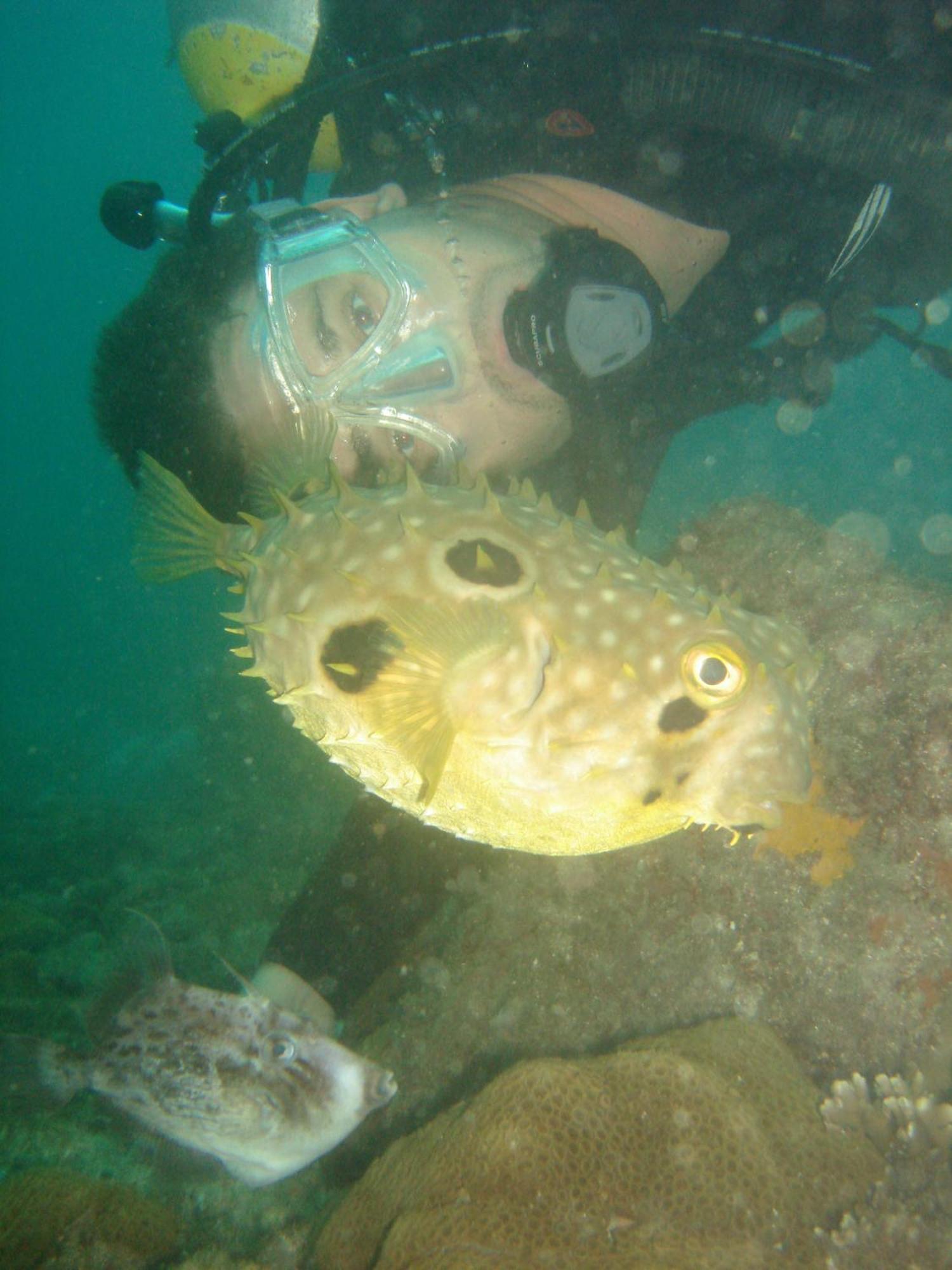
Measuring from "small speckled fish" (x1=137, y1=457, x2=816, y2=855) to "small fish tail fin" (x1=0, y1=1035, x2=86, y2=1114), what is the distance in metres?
2.93

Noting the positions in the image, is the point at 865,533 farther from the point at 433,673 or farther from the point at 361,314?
the point at 433,673

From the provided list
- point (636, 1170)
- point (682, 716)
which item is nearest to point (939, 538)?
Result: point (636, 1170)

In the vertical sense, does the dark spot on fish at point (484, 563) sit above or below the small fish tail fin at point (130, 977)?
above

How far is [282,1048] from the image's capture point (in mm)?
3545

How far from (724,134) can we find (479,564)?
3.40 meters

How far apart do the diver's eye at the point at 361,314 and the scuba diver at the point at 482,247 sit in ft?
0.03

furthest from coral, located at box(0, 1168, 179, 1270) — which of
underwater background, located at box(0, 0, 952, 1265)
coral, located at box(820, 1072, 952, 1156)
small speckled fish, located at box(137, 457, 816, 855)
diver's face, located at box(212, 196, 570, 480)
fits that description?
diver's face, located at box(212, 196, 570, 480)

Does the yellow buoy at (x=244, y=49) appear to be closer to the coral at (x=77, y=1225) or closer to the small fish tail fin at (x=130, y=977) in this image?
the small fish tail fin at (x=130, y=977)

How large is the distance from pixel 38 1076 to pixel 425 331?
4296 mm

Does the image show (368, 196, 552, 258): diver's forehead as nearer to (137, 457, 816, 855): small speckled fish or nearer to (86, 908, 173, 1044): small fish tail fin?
(137, 457, 816, 855): small speckled fish

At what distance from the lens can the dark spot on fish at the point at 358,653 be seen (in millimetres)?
1798

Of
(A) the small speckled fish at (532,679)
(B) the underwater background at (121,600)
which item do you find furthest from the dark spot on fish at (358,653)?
(B) the underwater background at (121,600)

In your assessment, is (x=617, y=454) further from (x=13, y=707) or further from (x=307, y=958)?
(x=13, y=707)

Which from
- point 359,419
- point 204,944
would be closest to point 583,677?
point 359,419
